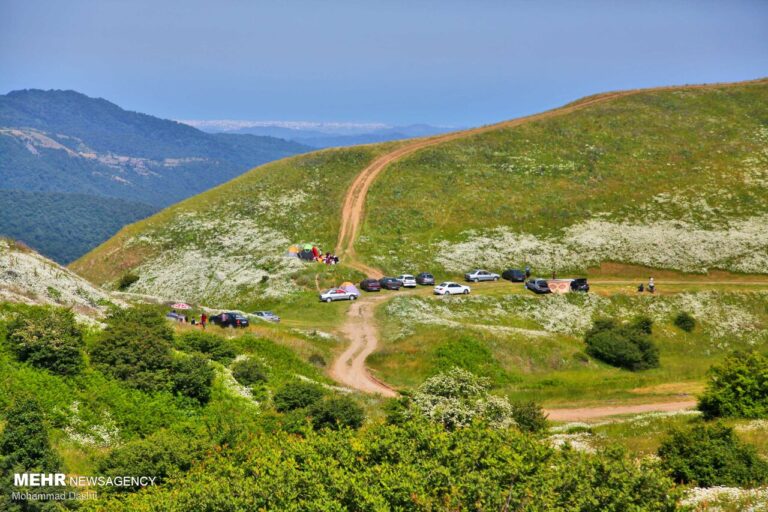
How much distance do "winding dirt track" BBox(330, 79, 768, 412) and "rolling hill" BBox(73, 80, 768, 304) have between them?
5.59 feet

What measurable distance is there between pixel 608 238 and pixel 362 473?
74.5 m

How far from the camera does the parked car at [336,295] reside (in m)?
65.9

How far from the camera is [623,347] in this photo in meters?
53.3

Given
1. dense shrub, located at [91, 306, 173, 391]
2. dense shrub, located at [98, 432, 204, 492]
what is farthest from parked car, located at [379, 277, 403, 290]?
dense shrub, located at [98, 432, 204, 492]

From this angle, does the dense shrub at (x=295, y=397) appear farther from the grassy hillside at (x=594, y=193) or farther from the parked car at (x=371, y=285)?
the grassy hillside at (x=594, y=193)

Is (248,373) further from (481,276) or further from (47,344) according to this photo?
(481,276)

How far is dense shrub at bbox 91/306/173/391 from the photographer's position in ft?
96.3

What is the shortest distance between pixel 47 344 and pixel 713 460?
98.9 ft

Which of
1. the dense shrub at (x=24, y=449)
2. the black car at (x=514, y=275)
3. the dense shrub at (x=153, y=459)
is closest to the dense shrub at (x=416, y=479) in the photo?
the dense shrub at (x=153, y=459)

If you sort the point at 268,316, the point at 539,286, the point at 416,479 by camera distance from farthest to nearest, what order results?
the point at 539,286 < the point at 268,316 < the point at 416,479

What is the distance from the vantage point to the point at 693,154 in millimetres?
104000

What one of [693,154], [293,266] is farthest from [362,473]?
[693,154]

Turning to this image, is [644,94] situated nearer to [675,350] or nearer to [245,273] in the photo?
[675,350]

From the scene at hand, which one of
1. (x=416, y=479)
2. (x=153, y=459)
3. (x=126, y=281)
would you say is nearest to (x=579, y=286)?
(x=416, y=479)
